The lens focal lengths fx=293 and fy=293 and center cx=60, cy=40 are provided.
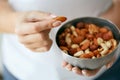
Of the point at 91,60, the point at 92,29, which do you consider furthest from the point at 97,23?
the point at 91,60

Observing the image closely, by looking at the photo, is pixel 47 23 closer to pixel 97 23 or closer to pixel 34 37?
pixel 34 37

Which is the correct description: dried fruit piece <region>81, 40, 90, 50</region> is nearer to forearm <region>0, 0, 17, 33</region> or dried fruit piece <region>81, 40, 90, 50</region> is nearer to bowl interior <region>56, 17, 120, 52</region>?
bowl interior <region>56, 17, 120, 52</region>

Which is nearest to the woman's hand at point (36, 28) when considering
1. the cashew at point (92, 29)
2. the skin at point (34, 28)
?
the skin at point (34, 28)

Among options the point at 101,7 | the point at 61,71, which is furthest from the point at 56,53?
the point at 101,7

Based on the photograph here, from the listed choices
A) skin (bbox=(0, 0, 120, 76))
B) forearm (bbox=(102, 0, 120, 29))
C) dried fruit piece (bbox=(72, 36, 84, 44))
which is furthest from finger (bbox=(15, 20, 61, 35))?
forearm (bbox=(102, 0, 120, 29))

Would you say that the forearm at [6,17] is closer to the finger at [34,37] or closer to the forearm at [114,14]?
the finger at [34,37]

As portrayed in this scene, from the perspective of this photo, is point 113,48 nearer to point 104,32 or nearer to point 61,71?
point 104,32
